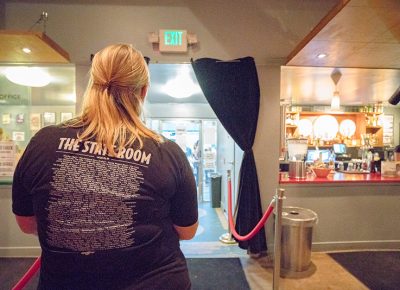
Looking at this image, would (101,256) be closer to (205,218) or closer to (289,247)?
(289,247)

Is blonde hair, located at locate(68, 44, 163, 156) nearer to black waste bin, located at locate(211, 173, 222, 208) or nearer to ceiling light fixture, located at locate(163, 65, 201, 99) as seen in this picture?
ceiling light fixture, located at locate(163, 65, 201, 99)

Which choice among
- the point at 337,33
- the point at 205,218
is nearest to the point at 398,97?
the point at 337,33

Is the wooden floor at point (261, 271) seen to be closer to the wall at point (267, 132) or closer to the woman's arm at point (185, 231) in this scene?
the wall at point (267, 132)

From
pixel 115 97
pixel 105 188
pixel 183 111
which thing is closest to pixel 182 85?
pixel 183 111

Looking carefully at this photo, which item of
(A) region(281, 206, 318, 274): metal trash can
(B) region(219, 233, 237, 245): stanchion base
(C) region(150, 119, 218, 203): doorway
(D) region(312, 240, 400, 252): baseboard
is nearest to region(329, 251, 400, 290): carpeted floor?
(D) region(312, 240, 400, 252): baseboard

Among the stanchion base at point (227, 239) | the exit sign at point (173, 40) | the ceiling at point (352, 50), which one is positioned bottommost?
the stanchion base at point (227, 239)

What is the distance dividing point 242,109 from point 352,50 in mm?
1173

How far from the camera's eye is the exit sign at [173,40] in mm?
2881

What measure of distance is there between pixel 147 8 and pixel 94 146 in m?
2.66

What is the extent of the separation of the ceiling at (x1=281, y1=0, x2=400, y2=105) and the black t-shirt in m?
1.76

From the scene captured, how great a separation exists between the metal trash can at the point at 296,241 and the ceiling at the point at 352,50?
1607 mm

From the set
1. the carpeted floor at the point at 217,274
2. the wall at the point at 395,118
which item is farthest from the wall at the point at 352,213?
the wall at the point at 395,118

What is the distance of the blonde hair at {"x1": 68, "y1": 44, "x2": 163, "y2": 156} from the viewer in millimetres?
741

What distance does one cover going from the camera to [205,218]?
4637 millimetres
